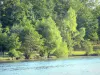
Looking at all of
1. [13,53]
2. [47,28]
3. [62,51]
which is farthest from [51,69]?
[47,28]

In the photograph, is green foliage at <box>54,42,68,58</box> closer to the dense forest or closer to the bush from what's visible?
the dense forest

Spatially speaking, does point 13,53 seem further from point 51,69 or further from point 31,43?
A: point 51,69

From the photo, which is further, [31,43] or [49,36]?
[49,36]

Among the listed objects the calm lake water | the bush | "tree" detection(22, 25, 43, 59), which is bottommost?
the calm lake water

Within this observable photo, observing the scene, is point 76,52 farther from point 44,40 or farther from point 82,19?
point 82,19

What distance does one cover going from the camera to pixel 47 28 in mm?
87375

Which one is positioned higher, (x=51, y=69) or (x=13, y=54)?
(x=13, y=54)

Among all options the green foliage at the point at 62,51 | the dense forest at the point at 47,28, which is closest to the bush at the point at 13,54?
the dense forest at the point at 47,28

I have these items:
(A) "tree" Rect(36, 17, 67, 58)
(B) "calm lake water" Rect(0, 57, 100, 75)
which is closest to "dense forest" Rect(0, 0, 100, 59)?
(A) "tree" Rect(36, 17, 67, 58)

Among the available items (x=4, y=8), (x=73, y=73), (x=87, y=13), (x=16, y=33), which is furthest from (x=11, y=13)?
(x=73, y=73)

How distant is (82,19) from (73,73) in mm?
73103

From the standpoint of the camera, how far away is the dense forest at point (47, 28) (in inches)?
3285

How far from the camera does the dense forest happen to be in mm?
83438

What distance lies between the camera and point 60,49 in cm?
8525
